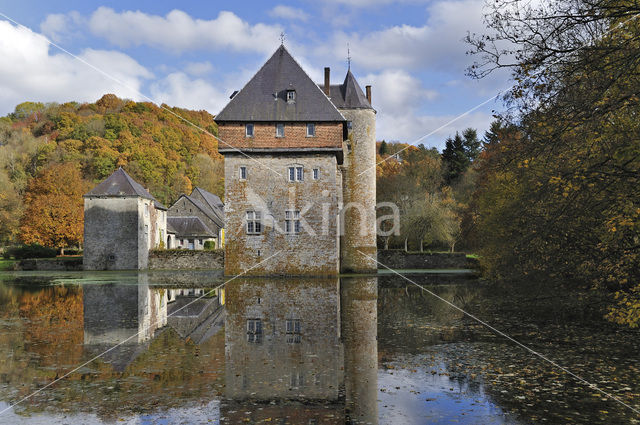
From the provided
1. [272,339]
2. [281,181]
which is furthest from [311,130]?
[272,339]

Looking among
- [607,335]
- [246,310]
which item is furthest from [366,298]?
[607,335]

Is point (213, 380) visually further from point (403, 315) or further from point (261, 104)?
point (261, 104)

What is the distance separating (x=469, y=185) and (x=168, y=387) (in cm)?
5777

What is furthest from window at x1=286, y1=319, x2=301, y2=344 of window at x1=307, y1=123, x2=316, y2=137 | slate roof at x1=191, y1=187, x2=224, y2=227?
slate roof at x1=191, y1=187, x2=224, y2=227

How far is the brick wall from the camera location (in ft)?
104

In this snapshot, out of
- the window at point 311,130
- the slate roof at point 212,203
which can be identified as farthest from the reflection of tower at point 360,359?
the slate roof at point 212,203

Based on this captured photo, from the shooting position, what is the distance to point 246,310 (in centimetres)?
1672

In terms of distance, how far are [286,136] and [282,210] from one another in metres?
4.12

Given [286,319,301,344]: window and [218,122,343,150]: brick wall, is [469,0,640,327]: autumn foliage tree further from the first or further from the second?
[218,122,343,150]: brick wall

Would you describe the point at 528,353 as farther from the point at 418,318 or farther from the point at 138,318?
the point at 138,318

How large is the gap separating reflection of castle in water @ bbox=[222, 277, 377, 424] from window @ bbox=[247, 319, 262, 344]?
0.02m

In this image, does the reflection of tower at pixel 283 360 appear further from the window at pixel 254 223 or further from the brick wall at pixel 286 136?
the brick wall at pixel 286 136

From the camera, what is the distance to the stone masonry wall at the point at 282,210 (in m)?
31.8

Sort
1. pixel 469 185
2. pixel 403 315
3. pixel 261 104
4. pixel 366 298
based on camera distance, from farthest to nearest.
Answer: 1. pixel 469 185
2. pixel 261 104
3. pixel 366 298
4. pixel 403 315
